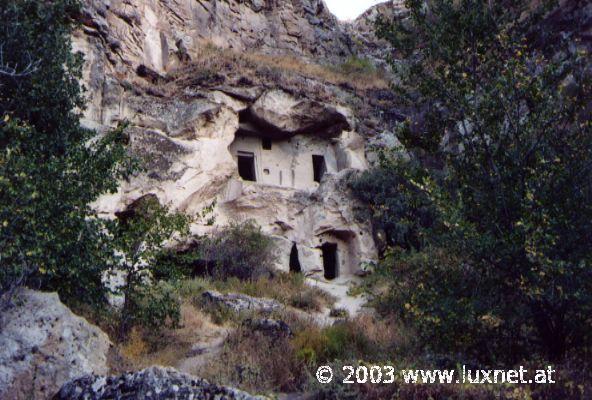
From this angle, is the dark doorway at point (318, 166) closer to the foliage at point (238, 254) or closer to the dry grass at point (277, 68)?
the dry grass at point (277, 68)

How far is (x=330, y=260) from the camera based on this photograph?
64.6 ft

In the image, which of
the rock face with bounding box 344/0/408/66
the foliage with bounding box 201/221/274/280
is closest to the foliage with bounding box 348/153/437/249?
the foliage with bounding box 201/221/274/280

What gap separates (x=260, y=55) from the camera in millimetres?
23656

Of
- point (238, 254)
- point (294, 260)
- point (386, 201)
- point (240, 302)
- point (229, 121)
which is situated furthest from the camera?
point (229, 121)

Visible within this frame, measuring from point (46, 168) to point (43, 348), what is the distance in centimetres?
294

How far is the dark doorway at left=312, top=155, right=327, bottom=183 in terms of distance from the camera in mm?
21508

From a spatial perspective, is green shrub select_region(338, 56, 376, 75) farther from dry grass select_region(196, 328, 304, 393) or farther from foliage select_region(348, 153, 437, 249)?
dry grass select_region(196, 328, 304, 393)

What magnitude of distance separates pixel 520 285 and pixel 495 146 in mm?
2233

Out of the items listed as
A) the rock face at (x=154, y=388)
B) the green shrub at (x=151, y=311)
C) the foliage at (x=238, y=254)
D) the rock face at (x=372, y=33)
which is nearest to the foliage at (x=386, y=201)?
the foliage at (x=238, y=254)

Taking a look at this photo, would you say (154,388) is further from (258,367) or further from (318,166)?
(318,166)

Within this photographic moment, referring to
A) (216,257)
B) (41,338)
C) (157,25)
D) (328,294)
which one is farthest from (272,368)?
(157,25)

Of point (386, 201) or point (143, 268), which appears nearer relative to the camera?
point (143, 268)

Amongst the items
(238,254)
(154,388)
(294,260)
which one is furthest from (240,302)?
(294,260)

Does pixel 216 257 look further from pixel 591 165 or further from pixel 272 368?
pixel 591 165
